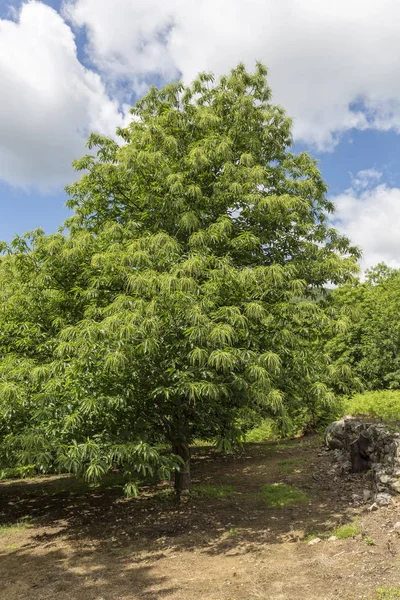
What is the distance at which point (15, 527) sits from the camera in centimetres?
1073

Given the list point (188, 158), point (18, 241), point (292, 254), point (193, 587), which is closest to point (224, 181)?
point (188, 158)

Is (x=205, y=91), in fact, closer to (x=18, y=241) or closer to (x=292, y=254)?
(x=292, y=254)

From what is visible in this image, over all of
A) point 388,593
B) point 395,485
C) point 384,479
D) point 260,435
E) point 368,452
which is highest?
→ point 260,435

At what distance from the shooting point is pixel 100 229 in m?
11.8

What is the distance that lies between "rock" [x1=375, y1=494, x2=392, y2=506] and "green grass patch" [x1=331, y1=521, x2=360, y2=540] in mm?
1223

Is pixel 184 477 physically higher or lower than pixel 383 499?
higher

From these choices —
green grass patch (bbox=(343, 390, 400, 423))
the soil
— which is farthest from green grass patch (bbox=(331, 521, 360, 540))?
green grass patch (bbox=(343, 390, 400, 423))

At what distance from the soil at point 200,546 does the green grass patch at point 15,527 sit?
68 millimetres

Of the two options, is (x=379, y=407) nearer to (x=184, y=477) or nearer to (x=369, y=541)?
(x=184, y=477)

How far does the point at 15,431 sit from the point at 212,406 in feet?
13.3

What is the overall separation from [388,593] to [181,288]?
222 inches

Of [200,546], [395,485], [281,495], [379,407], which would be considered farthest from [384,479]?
[379,407]

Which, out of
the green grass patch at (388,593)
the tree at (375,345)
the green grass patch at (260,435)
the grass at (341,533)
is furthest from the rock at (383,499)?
the tree at (375,345)

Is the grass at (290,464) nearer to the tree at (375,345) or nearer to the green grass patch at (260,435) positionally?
the green grass patch at (260,435)
